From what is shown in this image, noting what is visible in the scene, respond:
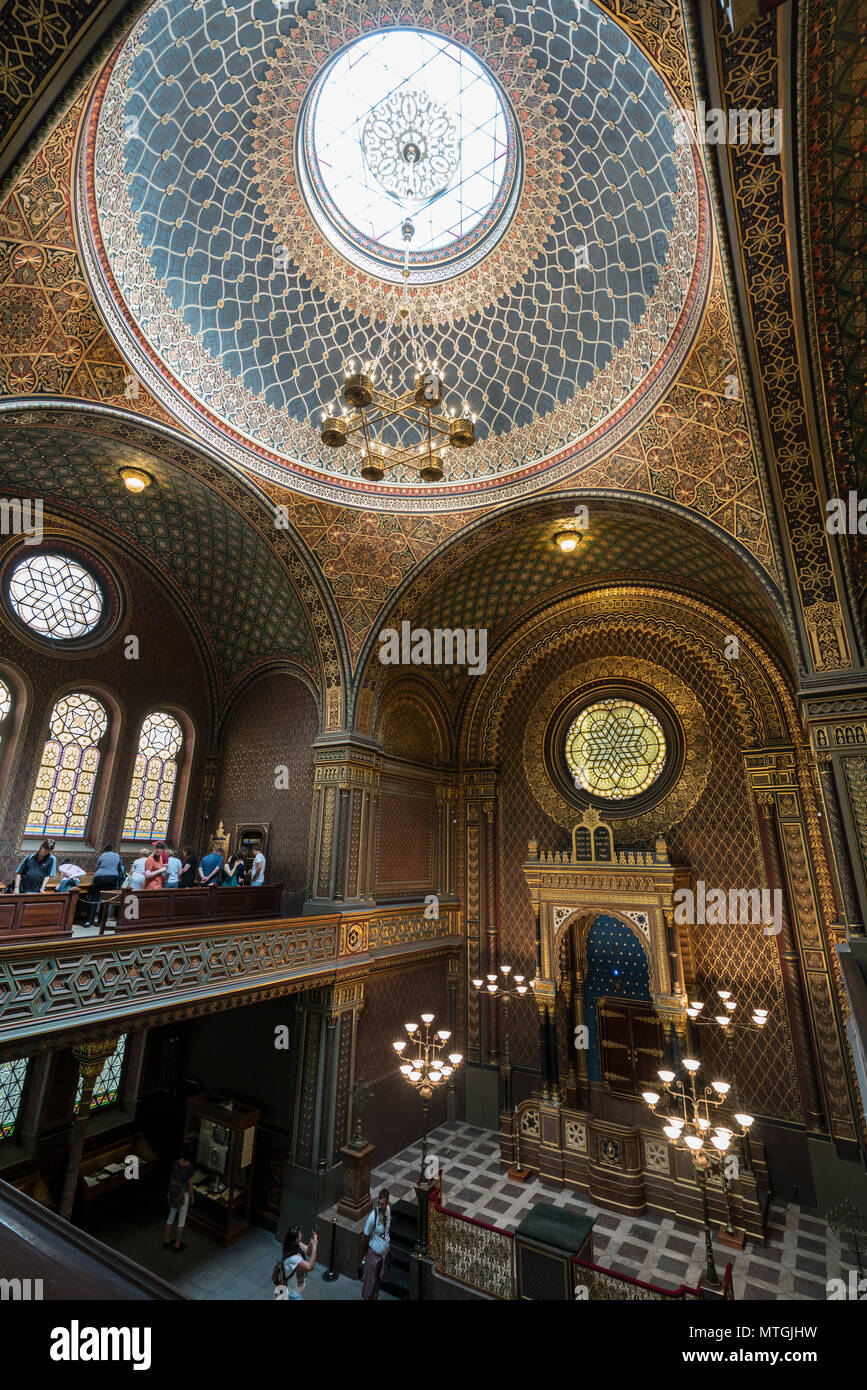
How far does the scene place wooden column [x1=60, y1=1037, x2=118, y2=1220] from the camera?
743 centimetres

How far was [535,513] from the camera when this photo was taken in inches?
418

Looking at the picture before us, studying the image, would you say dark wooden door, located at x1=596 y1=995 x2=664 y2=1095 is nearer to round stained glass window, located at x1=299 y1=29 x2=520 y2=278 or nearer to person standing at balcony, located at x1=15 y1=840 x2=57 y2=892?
person standing at balcony, located at x1=15 y1=840 x2=57 y2=892

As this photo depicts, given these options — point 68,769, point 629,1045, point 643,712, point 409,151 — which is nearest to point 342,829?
point 68,769

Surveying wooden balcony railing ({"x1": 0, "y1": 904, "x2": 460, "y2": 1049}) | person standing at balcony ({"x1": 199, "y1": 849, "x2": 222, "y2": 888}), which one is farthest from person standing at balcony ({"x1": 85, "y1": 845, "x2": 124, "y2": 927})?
person standing at balcony ({"x1": 199, "y1": 849, "x2": 222, "y2": 888})

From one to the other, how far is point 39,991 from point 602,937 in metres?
9.53

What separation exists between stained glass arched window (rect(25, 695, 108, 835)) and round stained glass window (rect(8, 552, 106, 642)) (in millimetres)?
1242

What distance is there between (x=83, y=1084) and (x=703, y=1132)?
293 inches

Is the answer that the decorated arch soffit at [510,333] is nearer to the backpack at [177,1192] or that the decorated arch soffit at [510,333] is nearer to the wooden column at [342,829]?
the wooden column at [342,829]

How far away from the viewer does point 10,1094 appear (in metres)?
10.1

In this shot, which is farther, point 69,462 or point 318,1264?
point 69,462

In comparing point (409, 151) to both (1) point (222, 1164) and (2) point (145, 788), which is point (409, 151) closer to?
(2) point (145, 788)

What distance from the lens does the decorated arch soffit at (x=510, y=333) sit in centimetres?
672
